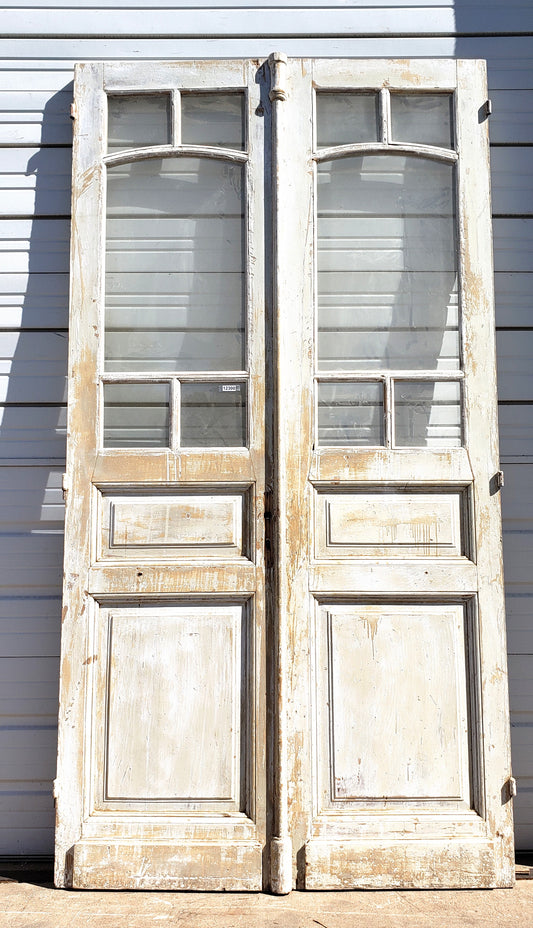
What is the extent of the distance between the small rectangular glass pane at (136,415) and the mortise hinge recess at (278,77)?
1.02 meters

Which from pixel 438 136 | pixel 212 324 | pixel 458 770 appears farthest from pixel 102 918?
pixel 438 136

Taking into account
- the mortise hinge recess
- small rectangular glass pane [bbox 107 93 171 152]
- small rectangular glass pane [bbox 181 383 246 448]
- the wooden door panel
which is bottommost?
the wooden door panel

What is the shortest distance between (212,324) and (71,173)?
2.64ft

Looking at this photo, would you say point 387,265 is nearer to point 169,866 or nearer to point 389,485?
point 389,485

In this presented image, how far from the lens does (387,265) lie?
2688 mm

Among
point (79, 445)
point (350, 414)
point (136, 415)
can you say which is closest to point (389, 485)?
point (350, 414)

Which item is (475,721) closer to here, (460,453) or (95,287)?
(460,453)

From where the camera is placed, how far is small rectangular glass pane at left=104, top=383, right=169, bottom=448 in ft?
8.52

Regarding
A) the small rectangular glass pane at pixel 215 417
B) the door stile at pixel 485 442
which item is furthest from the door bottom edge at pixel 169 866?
the small rectangular glass pane at pixel 215 417

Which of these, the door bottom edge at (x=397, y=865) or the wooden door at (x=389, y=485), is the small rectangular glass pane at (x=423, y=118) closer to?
the wooden door at (x=389, y=485)

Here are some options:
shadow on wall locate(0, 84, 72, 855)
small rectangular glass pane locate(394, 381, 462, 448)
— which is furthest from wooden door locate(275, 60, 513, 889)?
shadow on wall locate(0, 84, 72, 855)

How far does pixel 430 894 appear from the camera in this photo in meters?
2.34

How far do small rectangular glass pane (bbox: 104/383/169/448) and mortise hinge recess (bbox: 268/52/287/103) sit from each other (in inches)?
40.2

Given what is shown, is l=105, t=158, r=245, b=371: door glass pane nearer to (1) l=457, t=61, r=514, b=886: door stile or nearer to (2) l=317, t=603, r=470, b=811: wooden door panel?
(1) l=457, t=61, r=514, b=886: door stile
